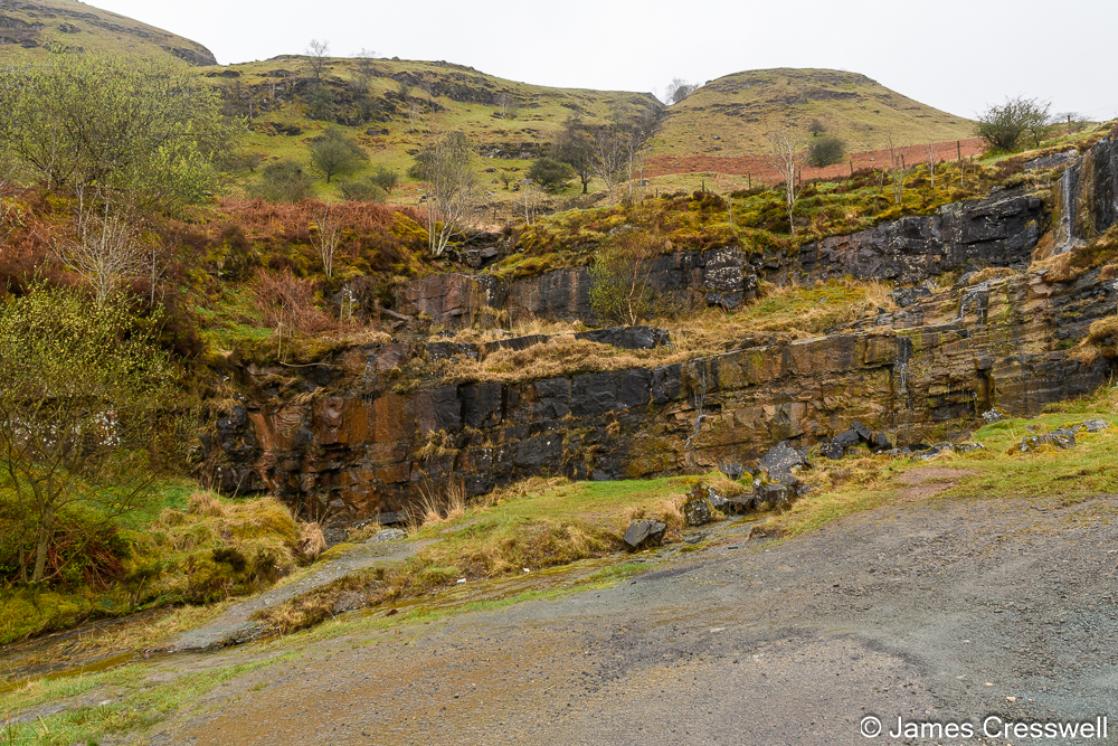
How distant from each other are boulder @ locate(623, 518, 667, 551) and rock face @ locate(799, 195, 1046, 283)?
2174cm

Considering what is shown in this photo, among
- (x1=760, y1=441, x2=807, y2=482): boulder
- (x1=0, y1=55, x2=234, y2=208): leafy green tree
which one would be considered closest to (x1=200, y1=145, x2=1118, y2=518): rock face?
(x1=760, y1=441, x2=807, y2=482): boulder

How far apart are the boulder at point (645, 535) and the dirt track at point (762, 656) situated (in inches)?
147

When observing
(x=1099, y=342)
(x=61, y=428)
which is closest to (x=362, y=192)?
(x=61, y=428)

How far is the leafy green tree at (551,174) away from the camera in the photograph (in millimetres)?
63969

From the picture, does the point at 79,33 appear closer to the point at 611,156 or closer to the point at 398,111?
the point at 398,111

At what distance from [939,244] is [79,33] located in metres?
140

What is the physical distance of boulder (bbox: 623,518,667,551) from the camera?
13094 mm

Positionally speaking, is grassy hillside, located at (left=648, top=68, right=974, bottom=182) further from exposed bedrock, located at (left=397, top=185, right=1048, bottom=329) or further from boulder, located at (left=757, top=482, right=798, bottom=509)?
boulder, located at (left=757, top=482, right=798, bottom=509)

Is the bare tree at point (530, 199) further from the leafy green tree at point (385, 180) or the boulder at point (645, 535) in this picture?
the boulder at point (645, 535)

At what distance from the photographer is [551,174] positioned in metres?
64.6

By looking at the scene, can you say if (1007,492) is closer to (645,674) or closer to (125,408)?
(645,674)

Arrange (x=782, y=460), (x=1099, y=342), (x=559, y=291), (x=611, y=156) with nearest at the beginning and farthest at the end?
(x=1099, y=342) → (x=782, y=460) → (x=559, y=291) → (x=611, y=156)

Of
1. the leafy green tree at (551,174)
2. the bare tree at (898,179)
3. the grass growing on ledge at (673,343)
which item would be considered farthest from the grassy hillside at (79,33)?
the bare tree at (898,179)

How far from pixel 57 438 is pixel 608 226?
2985 centimetres
